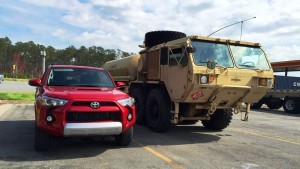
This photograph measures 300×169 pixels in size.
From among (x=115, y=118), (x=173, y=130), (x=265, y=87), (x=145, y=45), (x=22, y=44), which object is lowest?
(x=173, y=130)

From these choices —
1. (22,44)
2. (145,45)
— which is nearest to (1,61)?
(22,44)

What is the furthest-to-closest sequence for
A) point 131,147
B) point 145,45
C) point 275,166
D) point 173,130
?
point 145,45 < point 173,130 < point 131,147 < point 275,166

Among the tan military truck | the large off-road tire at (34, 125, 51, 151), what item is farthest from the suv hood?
the tan military truck

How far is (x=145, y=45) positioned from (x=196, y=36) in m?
3.00

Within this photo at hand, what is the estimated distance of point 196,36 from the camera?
8.97 metres

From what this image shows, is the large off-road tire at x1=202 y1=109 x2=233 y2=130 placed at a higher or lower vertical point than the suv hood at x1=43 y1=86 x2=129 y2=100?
lower

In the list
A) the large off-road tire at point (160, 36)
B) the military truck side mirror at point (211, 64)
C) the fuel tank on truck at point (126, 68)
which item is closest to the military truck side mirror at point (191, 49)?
the military truck side mirror at point (211, 64)

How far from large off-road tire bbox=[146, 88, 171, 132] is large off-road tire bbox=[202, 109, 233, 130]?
192 cm

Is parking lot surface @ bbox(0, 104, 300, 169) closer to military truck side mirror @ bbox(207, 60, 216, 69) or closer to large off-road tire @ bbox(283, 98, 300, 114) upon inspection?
military truck side mirror @ bbox(207, 60, 216, 69)

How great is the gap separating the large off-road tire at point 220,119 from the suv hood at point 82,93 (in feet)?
14.0

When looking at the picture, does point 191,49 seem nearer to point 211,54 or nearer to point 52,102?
point 211,54

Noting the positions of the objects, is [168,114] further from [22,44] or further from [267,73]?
[22,44]

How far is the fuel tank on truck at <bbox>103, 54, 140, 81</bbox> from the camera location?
1233 cm

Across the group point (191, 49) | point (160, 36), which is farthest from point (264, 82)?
point (160, 36)
